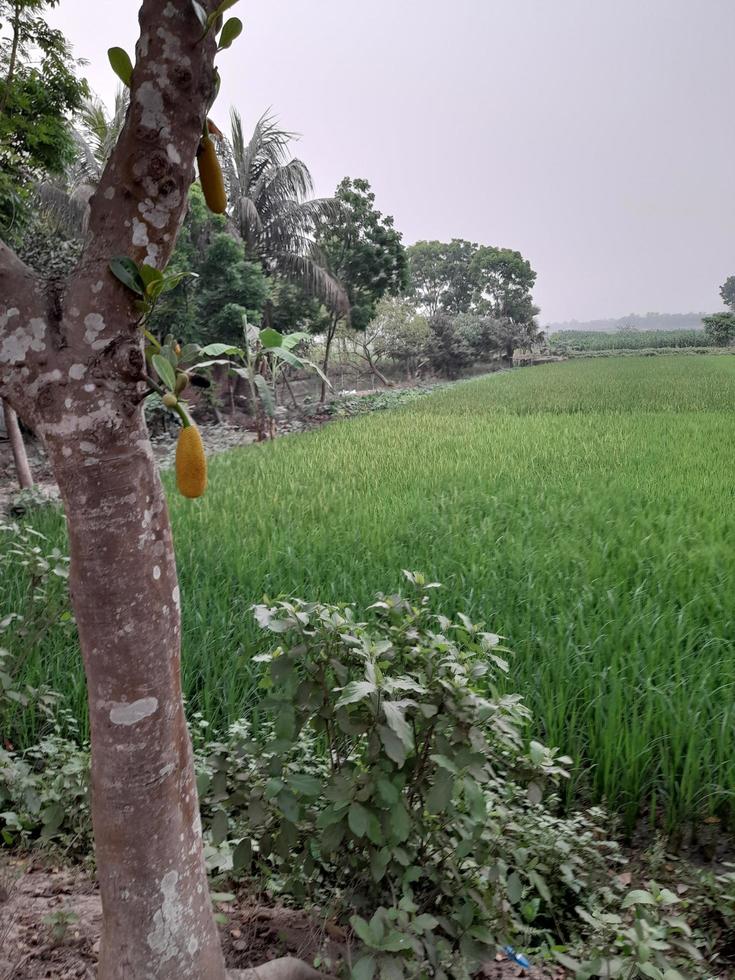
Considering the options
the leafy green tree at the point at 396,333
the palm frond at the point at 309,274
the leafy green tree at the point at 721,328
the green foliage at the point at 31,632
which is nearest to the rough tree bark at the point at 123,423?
the green foliage at the point at 31,632

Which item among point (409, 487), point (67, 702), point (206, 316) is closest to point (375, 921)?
point (67, 702)

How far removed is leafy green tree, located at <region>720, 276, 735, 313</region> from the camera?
5047cm

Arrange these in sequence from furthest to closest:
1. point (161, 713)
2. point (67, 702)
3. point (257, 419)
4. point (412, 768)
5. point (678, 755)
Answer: point (257, 419) < point (67, 702) < point (678, 755) < point (412, 768) < point (161, 713)

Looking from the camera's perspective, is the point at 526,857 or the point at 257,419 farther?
the point at 257,419

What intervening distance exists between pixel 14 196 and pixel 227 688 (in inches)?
161

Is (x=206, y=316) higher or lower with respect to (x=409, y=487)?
higher

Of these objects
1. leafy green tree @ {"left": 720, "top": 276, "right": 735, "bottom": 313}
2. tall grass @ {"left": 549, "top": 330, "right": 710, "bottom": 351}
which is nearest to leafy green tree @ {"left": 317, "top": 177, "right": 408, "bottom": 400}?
tall grass @ {"left": 549, "top": 330, "right": 710, "bottom": 351}

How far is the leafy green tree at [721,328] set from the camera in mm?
33375

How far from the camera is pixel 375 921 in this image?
3.08 feet

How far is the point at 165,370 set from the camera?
2.29ft

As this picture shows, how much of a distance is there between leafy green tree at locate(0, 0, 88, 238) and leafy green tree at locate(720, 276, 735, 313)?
53715mm

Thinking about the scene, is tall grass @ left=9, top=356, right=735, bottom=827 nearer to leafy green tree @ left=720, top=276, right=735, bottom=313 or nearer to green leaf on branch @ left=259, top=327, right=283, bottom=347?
green leaf on branch @ left=259, top=327, right=283, bottom=347

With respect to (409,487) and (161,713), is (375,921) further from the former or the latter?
(409,487)

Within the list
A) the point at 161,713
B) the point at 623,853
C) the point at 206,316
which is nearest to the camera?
the point at 161,713
